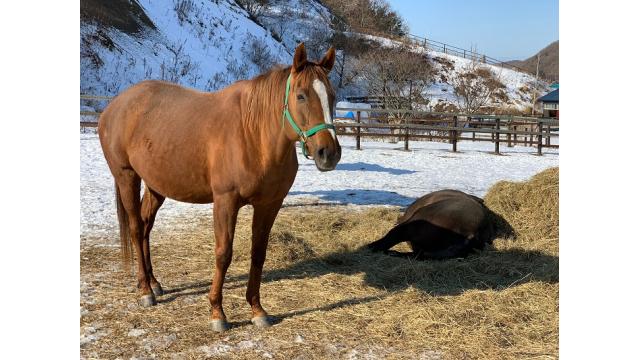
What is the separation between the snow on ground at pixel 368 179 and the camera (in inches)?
243

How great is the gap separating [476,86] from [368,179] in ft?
82.3

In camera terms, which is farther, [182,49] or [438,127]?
[182,49]

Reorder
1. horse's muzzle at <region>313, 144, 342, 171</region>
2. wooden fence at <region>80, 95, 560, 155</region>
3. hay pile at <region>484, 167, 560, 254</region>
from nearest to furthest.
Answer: horse's muzzle at <region>313, 144, 342, 171</region> → hay pile at <region>484, 167, 560, 254</region> → wooden fence at <region>80, 95, 560, 155</region>

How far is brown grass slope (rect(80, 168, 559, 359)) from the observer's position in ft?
9.18

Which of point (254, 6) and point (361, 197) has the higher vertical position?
point (254, 6)

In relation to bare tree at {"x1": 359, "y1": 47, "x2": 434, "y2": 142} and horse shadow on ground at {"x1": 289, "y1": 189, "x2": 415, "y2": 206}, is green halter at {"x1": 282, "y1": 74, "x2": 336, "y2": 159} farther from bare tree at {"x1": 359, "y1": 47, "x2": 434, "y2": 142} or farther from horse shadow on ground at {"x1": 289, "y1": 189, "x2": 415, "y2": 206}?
bare tree at {"x1": 359, "y1": 47, "x2": 434, "y2": 142}

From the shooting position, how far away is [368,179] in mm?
8898

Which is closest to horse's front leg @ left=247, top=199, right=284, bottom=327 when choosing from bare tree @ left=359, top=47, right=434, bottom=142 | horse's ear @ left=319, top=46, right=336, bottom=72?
horse's ear @ left=319, top=46, right=336, bottom=72

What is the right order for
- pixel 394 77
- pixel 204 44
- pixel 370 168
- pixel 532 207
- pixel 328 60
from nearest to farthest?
pixel 328 60
pixel 532 207
pixel 370 168
pixel 204 44
pixel 394 77

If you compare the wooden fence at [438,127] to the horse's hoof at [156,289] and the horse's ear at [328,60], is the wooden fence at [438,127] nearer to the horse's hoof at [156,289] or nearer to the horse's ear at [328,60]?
the horse's hoof at [156,289]

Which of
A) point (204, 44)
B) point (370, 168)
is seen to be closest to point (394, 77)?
point (204, 44)

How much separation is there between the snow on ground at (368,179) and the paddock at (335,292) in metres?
0.19

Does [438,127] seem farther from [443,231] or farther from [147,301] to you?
[147,301]

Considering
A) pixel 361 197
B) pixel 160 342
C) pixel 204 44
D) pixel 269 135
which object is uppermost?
pixel 204 44
